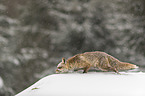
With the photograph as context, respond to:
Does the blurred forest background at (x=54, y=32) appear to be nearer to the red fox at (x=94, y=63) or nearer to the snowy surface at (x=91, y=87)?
the red fox at (x=94, y=63)

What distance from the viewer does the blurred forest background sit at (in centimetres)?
245

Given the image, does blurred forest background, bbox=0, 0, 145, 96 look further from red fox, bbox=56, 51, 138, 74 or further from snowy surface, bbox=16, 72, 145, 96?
snowy surface, bbox=16, 72, 145, 96

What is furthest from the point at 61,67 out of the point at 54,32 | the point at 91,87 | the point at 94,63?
the point at 54,32

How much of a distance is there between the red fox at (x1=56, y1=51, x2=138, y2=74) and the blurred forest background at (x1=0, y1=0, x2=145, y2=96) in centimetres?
132

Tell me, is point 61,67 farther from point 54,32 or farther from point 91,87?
point 54,32

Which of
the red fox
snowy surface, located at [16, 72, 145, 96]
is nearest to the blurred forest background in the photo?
the red fox

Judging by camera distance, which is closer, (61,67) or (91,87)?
(91,87)

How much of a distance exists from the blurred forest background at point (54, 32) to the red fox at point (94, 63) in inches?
51.9

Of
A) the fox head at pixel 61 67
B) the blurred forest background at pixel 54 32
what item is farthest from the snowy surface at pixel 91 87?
the blurred forest background at pixel 54 32

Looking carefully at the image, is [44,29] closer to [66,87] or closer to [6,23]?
[6,23]

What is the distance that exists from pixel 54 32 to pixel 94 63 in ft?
5.20

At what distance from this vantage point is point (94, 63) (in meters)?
1.06

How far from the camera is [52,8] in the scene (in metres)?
2.57

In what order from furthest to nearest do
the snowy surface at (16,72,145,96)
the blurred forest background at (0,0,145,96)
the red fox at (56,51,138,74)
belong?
1. the blurred forest background at (0,0,145,96)
2. the red fox at (56,51,138,74)
3. the snowy surface at (16,72,145,96)
